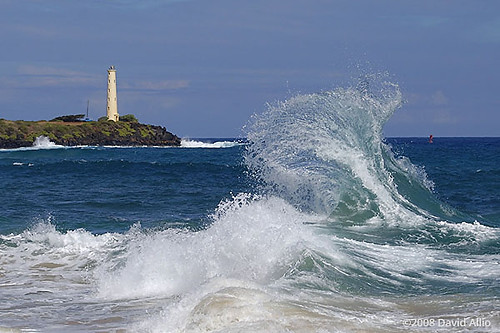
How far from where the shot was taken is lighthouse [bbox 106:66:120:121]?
75.8 metres

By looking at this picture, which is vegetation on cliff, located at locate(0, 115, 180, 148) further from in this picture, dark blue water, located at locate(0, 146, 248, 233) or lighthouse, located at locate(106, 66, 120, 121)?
dark blue water, located at locate(0, 146, 248, 233)

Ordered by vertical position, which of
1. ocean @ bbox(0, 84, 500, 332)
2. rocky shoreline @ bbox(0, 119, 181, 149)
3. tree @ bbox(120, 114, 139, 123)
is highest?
tree @ bbox(120, 114, 139, 123)

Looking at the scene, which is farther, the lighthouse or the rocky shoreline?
the lighthouse

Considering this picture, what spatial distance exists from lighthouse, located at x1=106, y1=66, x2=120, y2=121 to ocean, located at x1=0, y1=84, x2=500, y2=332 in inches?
2173

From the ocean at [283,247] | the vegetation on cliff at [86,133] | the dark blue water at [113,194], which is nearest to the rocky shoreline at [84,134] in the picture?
the vegetation on cliff at [86,133]

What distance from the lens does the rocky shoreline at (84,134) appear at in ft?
219

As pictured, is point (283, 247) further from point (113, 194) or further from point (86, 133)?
point (86, 133)

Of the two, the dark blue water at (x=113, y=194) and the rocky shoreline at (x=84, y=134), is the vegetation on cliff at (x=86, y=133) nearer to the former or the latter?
the rocky shoreline at (x=84, y=134)

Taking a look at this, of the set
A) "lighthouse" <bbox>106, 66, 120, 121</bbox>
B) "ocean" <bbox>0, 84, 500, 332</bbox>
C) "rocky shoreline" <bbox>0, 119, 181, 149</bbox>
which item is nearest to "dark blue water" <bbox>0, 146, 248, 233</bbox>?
"ocean" <bbox>0, 84, 500, 332</bbox>

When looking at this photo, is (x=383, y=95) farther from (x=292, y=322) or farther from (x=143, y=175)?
(x=143, y=175)

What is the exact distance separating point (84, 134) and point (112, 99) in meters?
7.15

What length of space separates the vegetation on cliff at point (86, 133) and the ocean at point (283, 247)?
47.1m

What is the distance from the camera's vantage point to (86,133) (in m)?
71.4

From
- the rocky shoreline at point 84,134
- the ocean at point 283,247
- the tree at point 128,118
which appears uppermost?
the tree at point 128,118
